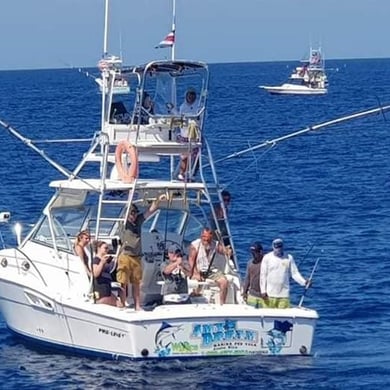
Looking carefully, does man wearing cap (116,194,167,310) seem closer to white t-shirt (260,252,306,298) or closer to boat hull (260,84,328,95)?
white t-shirt (260,252,306,298)

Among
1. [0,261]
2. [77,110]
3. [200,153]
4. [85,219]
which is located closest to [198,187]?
[200,153]

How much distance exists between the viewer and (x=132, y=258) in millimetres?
20875

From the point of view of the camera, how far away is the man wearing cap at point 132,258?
68.3ft

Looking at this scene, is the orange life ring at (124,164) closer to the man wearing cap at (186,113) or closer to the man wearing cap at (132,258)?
the man wearing cap at (186,113)

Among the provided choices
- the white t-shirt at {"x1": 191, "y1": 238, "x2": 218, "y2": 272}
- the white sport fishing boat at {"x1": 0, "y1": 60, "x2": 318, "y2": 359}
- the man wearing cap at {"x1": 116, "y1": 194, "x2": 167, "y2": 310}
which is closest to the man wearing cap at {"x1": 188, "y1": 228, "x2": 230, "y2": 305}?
the white t-shirt at {"x1": 191, "y1": 238, "x2": 218, "y2": 272}

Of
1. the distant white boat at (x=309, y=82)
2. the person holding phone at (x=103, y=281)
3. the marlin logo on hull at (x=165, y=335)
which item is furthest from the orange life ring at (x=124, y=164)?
the distant white boat at (x=309, y=82)

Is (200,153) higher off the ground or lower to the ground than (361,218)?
higher

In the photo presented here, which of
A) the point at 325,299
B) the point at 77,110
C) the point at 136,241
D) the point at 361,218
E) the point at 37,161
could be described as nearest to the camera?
the point at 136,241

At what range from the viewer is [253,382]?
19609 mm

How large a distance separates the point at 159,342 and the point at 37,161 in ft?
116

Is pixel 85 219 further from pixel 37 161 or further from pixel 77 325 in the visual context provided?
pixel 37 161

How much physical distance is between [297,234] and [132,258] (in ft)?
48.7

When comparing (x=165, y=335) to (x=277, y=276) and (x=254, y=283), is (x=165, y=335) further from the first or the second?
(x=277, y=276)

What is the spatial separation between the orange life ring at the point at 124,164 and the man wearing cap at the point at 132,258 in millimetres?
1035
